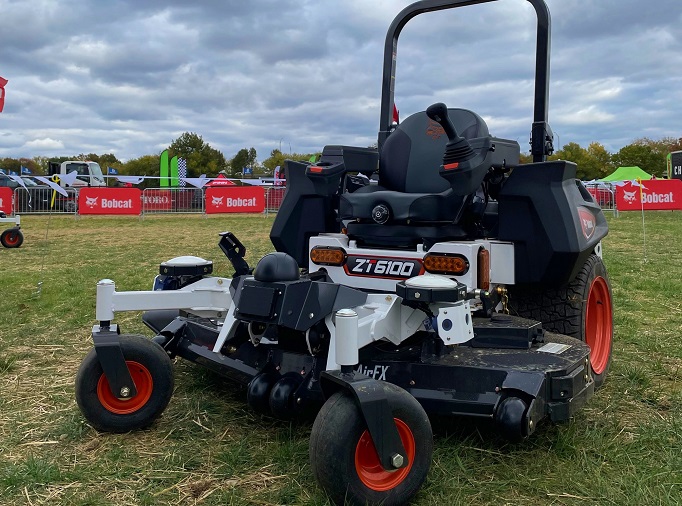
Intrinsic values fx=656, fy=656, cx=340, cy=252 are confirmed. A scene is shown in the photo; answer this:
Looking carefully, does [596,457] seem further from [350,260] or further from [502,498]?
[350,260]

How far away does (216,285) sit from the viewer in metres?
3.68

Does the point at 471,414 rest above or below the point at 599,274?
below

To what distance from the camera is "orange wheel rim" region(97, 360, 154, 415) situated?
116 inches

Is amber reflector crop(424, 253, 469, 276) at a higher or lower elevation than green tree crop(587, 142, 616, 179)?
lower

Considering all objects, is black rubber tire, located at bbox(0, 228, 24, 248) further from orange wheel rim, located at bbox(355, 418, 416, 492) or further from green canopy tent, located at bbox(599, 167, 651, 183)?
green canopy tent, located at bbox(599, 167, 651, 183)

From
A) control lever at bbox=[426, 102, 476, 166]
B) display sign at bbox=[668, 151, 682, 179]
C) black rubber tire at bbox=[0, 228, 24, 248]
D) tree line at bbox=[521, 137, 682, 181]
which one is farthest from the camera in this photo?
tree line at bbox=[521, 137, 682, 181]

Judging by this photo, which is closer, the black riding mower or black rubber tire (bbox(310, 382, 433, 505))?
black rubber tire (bbox(310, 382, 433, 505))

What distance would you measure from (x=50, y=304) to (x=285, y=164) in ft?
11.6

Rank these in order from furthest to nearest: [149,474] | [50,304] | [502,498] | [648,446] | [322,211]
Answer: [50,304], [322,211], [648,446], [149,474], [502,498]

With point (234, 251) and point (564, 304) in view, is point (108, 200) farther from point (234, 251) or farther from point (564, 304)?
point (564, 304)

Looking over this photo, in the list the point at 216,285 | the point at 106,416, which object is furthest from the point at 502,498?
the point at 216,285

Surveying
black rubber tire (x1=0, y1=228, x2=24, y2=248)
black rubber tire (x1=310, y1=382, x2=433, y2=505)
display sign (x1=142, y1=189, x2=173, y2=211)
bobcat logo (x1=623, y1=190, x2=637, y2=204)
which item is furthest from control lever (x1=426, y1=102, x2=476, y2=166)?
display sign (x1=142, y1=189, x2=173, y2=211)

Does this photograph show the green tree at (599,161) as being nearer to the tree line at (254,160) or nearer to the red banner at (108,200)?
the tree line at (254,160)

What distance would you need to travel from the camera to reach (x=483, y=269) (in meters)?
3.21
